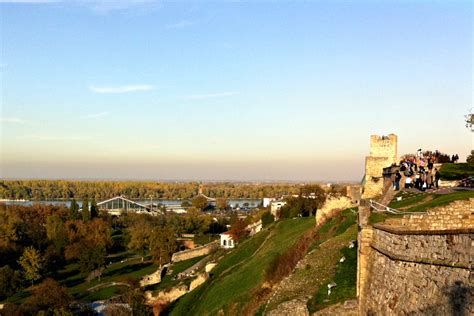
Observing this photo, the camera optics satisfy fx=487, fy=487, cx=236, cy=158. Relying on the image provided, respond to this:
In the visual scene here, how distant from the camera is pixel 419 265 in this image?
870cm

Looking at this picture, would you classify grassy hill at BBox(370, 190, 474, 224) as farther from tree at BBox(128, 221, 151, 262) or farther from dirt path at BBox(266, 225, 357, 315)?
tree at BBox(128, 221, 151, 262)

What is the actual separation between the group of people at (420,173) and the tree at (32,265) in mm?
40419

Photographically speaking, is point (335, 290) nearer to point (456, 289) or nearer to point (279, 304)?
point (279, 304)

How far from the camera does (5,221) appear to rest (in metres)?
73.9

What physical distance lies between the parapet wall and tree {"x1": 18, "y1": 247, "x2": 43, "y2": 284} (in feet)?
146

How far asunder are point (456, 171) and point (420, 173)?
165 inches

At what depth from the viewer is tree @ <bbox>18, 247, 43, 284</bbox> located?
4841 centimetres

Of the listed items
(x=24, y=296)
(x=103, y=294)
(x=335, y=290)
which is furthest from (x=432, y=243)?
(x=24, y=296)

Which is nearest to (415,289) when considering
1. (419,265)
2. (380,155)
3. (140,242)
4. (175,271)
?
(419,265)

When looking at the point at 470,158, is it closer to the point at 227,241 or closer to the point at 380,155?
the point at 380,155

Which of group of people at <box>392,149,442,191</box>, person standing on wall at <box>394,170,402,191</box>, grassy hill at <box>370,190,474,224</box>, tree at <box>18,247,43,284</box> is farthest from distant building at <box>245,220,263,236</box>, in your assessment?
grassy hill at <box>370,190,474,224</box>

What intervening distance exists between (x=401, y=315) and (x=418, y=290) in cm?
73

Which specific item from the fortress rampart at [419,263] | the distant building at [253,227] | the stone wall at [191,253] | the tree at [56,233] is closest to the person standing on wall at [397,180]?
the fortress rampart at [419,263]

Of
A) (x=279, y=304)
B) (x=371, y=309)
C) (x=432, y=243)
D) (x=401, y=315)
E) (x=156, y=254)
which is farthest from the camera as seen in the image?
(x=156, y=254)
